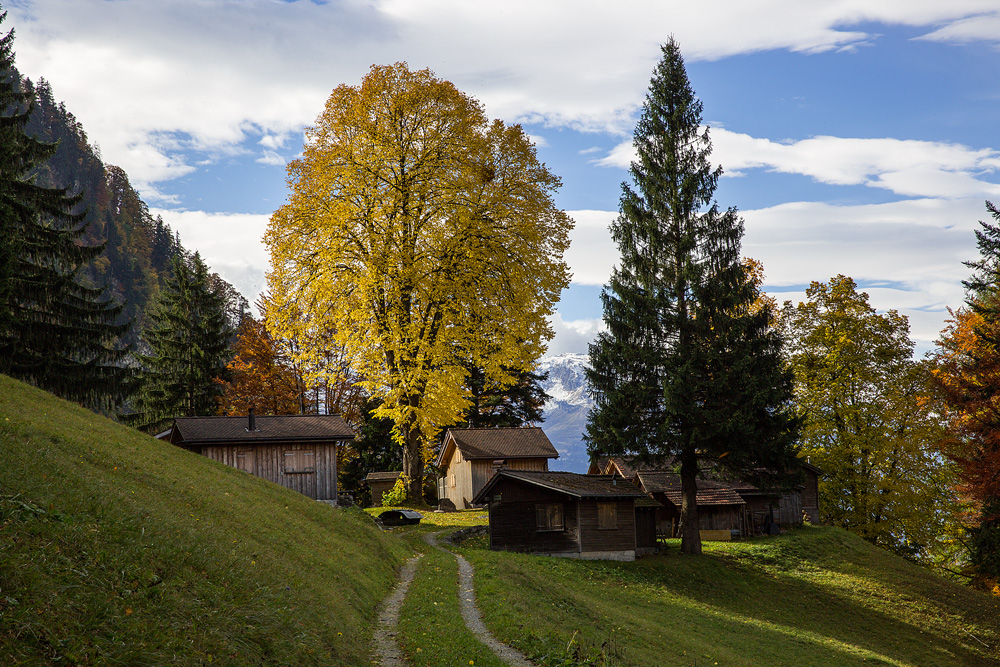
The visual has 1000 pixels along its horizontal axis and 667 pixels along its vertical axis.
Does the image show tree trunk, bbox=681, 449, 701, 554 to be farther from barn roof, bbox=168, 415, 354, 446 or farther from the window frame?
the window frame

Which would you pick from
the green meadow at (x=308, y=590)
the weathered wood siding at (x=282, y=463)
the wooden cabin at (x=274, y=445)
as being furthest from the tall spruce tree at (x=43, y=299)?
the green meadow at (x=308, y=590)

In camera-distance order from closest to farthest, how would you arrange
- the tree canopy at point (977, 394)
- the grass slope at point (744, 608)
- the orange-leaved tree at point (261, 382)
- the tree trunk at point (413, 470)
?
the grass slope at point (744, 608) → the tree canopy at point (977, 394) → the tree trunk at point (413, 470) → the orange-leaved tree at point (261, 382)

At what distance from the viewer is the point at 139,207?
184375 mm

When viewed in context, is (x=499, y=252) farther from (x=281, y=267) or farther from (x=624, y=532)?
(x=624, y=532)

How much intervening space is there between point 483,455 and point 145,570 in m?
40.0

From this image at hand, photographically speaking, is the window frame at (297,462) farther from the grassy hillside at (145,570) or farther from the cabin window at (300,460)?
the grassy hillside at (145,570)

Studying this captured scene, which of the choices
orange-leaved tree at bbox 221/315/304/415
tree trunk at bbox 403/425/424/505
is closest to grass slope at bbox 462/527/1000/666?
tree trunk at bbox 403/425/424/505

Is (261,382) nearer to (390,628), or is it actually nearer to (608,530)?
(608,530)

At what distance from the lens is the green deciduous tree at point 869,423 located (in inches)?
1588

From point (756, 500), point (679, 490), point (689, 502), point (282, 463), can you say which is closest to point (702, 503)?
point (679, 490)

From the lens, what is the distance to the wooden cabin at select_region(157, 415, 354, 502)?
32.8m

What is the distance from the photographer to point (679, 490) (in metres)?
43.9

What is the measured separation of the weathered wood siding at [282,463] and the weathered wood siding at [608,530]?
13.6 meters

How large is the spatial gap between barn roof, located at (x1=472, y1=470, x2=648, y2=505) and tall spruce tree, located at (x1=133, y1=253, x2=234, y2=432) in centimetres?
3124
